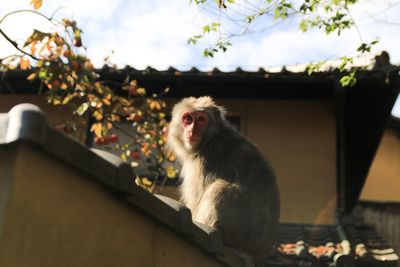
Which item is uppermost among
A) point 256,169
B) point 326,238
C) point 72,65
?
point 72,65

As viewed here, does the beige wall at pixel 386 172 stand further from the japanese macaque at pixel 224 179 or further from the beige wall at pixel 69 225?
the beige wall at pixel 69 225

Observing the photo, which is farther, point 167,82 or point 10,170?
point 167,82

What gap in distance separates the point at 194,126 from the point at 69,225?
290cm

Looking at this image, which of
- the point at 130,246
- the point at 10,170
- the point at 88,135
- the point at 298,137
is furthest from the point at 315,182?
the point at 10,170

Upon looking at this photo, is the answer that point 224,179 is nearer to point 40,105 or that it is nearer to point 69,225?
point 69,225

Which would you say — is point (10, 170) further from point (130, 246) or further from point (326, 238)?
point (326, 238)

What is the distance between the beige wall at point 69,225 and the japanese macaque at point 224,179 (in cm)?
118

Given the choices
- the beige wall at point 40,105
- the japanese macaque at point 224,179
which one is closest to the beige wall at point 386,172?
the beige wall at point 40,105

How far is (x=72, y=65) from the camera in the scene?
5812 mm

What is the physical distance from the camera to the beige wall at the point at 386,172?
790 inches

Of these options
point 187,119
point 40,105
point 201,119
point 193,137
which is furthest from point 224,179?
point 40,105

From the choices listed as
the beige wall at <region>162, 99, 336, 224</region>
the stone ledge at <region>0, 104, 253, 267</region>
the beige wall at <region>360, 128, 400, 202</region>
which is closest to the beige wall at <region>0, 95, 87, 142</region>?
the beige wall at <region>162, 99, 336, 224</region>

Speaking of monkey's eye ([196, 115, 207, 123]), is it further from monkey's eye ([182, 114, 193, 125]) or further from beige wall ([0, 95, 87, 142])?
beige wall ([0, 95, 87, 142])

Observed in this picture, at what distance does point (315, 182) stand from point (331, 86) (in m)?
1.54
